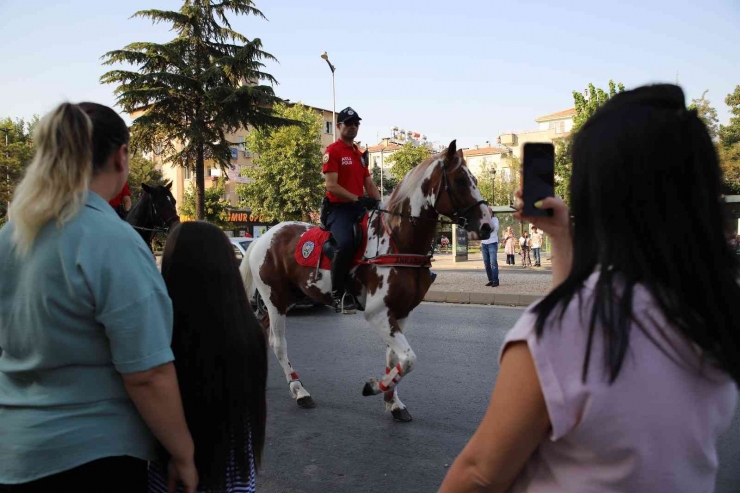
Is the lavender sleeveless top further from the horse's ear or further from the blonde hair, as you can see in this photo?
the horse's ear

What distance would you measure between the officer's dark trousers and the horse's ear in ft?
3.46

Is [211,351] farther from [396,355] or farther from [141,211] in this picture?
[141,211]

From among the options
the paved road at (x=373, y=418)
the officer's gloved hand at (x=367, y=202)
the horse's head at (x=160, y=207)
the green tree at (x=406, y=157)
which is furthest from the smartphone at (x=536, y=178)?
the green tree at (x=406, y=157)

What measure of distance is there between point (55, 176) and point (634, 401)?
153cm

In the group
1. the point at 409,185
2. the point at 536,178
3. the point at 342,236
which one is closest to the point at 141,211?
the point at 342,236

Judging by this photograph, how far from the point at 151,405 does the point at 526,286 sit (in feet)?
46.8

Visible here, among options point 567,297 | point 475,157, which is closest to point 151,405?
point 567,297

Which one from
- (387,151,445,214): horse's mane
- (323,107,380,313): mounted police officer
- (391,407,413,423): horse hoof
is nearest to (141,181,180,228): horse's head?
(323,107,380,313): mounted police officer

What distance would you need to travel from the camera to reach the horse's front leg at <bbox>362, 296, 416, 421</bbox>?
15.3 ft

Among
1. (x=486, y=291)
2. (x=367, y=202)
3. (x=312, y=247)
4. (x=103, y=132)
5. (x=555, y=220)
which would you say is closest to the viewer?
(x=555, y=220)

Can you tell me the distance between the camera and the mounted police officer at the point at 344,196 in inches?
212

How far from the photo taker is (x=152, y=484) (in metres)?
1.99

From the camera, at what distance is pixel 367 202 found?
529 centimetres

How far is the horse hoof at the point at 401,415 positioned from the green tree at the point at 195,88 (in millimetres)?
21312
